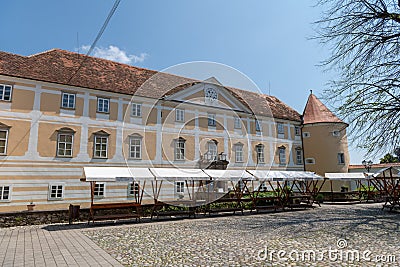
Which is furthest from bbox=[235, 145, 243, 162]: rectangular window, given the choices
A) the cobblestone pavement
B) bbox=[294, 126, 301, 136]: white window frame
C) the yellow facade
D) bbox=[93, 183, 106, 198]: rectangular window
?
the cobblestone pavement

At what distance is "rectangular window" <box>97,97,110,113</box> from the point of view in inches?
742

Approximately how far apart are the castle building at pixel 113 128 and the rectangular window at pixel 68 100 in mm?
57

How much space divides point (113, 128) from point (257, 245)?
13744 millimetres

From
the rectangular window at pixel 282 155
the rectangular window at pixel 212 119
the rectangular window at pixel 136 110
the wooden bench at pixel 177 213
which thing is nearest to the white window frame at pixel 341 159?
the rectangular window at pixel 282 155

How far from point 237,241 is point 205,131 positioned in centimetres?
1499

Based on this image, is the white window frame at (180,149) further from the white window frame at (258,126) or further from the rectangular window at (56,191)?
the white window frame at (258,126)

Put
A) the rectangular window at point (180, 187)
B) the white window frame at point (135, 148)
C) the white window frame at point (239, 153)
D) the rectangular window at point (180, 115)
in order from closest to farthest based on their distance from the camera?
the white window frame at point (135, 148)
the rectangular window at point (180, 187)
the rectangular window at point (180, 115)
the white window frame at point (239, 153)

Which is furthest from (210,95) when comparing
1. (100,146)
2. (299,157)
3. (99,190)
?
(99,190)

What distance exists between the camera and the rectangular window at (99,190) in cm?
1789

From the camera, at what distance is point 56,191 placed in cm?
1666

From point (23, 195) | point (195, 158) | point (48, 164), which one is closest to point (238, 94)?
point (195, 158)

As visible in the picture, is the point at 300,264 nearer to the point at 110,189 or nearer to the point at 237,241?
the point at 237,241

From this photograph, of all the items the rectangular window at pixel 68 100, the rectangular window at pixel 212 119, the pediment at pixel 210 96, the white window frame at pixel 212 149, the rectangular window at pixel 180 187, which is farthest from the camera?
the rectangular window at pixel 212 119

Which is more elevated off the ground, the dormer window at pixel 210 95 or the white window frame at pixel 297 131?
the dormer window at pixel 210 95
